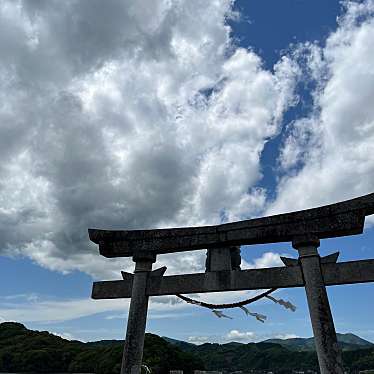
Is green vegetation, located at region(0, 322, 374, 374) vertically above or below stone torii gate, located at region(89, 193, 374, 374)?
above

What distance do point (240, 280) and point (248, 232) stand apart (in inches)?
35.1

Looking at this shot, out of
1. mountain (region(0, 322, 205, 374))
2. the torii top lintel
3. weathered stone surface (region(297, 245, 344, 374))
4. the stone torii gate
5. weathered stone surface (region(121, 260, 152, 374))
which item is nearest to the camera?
weathered stone surface (region(297, 245, 344, 374))

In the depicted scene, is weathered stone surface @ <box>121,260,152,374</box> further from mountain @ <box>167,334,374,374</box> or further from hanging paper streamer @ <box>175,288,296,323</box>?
mountain @ <box>167,334,374,374</box>

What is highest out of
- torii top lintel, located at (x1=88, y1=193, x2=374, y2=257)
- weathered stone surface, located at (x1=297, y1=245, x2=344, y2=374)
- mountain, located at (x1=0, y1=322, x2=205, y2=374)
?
mountain, located at (x1=0, y1=322, x2=205, y2=374)

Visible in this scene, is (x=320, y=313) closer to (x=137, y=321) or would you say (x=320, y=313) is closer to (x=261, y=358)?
(x=137, y=321)

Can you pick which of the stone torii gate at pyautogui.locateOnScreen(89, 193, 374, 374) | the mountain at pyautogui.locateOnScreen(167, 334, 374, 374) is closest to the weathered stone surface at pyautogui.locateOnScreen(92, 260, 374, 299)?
the stone torii gate at pyautogui.locateOnScreen(89, 193, 374, 374)

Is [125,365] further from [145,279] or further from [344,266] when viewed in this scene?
[344,266]

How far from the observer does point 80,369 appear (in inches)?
2083

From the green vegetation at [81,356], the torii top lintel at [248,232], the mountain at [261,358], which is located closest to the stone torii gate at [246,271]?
the torii top lintel at [248,232]

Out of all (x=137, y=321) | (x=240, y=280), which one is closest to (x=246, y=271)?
(x=240, y=280)

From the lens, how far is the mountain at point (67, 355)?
147ft

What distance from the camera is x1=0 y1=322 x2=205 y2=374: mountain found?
44.8 meters

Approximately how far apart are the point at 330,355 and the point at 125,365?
3609 mm

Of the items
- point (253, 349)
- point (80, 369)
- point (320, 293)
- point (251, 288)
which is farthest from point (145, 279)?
point (253, 349)
